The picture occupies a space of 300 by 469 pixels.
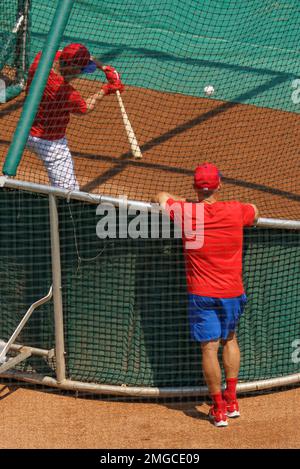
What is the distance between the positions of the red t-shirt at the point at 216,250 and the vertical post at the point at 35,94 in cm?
108

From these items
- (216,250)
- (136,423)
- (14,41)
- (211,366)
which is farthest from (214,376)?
(14,41)

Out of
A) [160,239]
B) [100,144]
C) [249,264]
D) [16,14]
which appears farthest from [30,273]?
[16,14]

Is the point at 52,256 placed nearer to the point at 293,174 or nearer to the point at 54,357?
the point at 54,357

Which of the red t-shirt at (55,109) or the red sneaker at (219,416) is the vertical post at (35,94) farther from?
the red sneaker at (219,416)

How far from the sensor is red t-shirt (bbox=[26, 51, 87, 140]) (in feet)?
25.4

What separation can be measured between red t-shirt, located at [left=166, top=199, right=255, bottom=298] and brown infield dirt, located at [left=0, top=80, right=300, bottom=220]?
6.76 ft

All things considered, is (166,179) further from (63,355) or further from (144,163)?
(63,355)

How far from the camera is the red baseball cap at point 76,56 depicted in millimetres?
7664

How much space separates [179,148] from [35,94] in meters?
3.33

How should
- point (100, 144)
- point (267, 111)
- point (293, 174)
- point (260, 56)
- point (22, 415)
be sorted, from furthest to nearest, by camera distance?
point (260, 56), point (267, 111), point (100, 144), point (293, 174), point (22, 415)

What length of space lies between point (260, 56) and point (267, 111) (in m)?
1.23

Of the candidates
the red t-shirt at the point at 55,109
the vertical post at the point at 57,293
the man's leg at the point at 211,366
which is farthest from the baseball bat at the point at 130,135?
the man's leg at the point at 211,366

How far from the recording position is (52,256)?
6285 mm

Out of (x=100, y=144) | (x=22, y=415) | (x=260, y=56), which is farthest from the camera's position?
(x=260, y=56)
